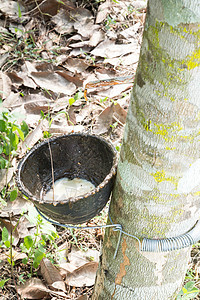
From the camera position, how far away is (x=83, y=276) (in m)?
1.58

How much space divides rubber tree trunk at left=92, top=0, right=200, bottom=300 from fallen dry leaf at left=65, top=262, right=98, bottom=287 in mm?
333

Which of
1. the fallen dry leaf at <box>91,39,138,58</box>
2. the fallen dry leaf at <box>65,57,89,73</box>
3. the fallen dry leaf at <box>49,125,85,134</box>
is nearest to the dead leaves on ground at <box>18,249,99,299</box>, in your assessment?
the fallen dry leaf at <box>49,125,85,134</box>

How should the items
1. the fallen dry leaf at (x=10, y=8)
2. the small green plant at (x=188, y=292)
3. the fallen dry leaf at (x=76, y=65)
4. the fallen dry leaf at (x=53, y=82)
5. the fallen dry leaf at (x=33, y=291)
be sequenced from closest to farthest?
the small green plant at (x=188, y=292), the fallen dry leaf at (x=33, y=291), the fallen dry leaf at (x=53, y=82), the fallen dry leaf at (x=76, y=65), the fallen dry leaf at (x=10, y=8)

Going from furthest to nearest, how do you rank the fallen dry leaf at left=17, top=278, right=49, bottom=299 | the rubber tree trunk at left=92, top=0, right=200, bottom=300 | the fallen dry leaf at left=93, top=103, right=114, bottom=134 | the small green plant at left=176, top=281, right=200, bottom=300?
1. the fallen dry leaf at left=93, top=103, right=114, bottom=134
2. the fallen dry leaf at left=17, top=278, right=49, bottom=299
3. the small green plant at left=176, top=281, right=200, bottom=300
4. the rubber tree trunk at left=92, top=0, right=200, bottom=300

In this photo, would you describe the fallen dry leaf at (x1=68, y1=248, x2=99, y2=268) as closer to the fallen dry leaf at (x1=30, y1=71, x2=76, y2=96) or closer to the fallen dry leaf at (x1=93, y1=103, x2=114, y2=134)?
the fallen dry leaf at (x1=93, y1=103, x2=114, y2=134)

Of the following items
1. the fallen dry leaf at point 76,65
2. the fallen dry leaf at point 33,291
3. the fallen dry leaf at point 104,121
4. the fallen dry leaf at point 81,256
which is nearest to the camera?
the fallen dry leaf at point 33,291

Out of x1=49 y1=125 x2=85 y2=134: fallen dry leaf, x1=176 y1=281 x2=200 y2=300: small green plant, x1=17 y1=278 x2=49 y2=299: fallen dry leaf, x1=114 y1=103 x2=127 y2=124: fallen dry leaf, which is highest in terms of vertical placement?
x1=114 y1=103 x2=127 y2=124: fallen dry leaf

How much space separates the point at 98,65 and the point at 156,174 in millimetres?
1744

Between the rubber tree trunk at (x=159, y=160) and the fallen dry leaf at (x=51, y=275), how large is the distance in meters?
0.35

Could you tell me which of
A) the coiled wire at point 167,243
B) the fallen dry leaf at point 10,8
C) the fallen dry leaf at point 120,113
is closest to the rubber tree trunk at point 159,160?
the coiled wire at point 167,243

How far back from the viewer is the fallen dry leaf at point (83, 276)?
157 cm

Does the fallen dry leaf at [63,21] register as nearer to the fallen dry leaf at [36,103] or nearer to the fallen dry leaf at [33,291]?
the fallen dry leaf at [36,103]

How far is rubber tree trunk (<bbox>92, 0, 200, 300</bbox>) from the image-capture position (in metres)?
0.77

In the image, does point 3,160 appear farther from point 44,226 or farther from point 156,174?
point 156,174
